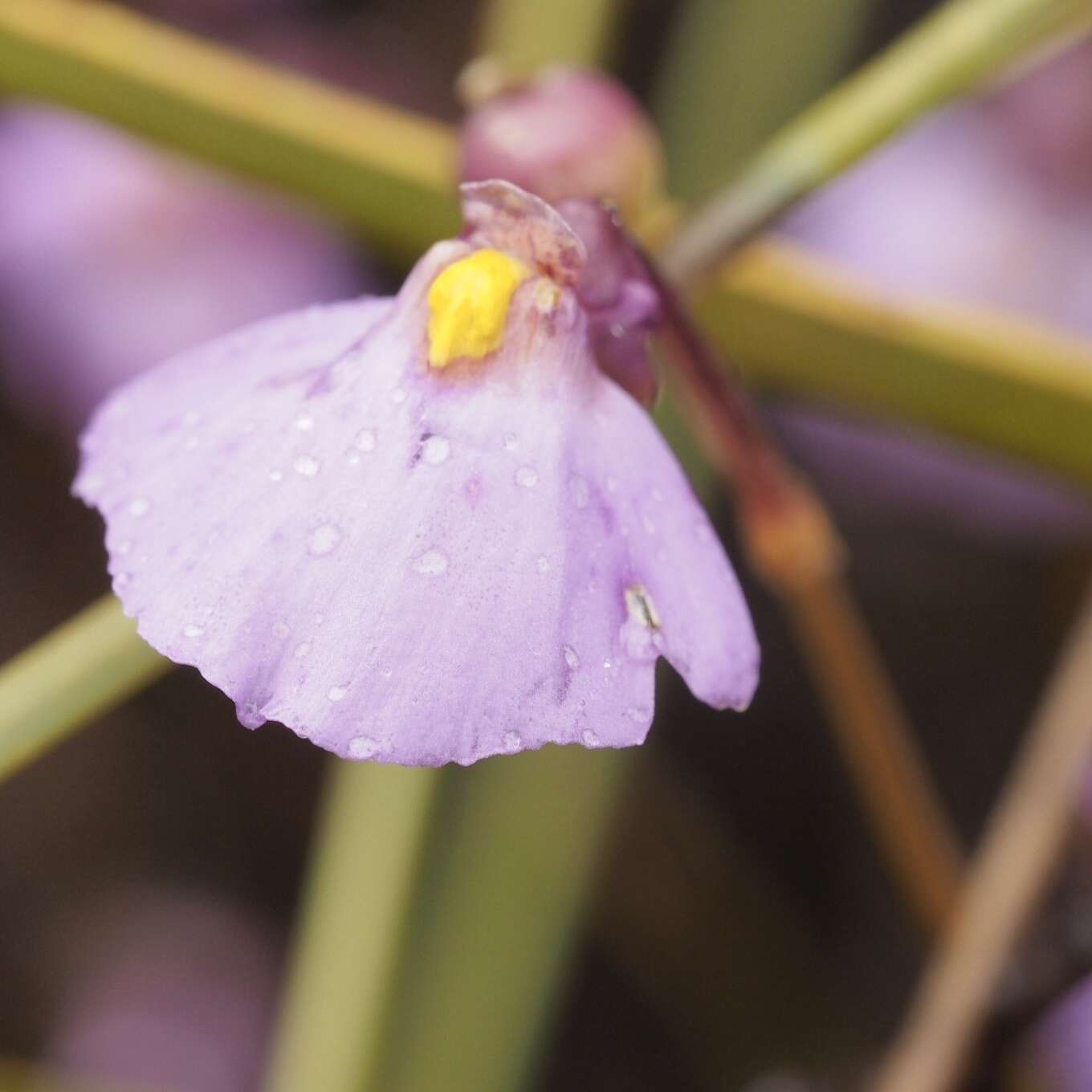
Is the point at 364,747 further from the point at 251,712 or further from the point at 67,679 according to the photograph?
the point at 67,679

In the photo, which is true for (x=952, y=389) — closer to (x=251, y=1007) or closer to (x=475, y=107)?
(x=475, y=107)

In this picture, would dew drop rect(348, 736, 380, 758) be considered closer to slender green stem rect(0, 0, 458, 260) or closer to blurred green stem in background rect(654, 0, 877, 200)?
slender green stem rect(0, 0, 458, 260)

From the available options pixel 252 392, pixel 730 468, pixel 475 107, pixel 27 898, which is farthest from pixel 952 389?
pixel 27 898

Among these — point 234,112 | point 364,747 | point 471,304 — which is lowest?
point 364,747

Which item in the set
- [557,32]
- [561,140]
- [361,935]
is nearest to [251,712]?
[561,140]

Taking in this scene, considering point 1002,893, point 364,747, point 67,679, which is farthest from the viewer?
point 1002,893

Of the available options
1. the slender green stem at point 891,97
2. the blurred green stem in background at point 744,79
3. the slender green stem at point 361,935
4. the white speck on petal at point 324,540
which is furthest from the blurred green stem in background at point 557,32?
the white speck on petal at point 324,540

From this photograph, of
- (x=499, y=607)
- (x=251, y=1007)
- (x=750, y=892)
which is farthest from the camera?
(x=251, y=1007)
